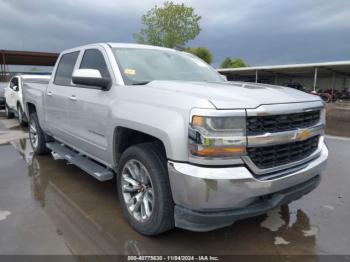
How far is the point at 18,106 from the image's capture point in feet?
35.9

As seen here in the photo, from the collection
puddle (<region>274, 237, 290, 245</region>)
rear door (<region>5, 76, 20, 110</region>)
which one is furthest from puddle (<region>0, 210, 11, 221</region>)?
rear door (<region>5, 76, 20, 110</region>)

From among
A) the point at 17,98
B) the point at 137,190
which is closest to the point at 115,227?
the point at 137,190

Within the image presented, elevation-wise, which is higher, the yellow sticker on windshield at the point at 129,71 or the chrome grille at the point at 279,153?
the yellow sticker on windshield at the point at 129,71

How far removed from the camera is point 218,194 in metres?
2.32

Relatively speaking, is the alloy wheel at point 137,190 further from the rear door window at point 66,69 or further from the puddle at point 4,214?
the rear door window at point 66,69

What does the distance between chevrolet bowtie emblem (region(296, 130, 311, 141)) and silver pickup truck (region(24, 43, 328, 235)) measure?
0.06 feet

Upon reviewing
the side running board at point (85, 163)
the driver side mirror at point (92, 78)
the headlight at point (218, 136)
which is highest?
the driver side mirror at point (92, 78)

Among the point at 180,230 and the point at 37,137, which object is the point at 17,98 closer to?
the point at 37,137

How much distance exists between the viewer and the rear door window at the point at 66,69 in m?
4.59

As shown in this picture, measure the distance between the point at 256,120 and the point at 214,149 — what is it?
1.38 feet

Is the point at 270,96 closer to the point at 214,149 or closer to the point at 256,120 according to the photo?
the point at 256,120

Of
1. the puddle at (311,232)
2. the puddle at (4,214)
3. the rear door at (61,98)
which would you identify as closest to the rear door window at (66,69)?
the rear door at (61,98)

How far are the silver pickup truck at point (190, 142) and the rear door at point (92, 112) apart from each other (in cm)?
1

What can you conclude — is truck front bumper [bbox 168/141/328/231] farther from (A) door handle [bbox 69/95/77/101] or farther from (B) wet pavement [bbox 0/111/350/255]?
(A) door handle [bbox 69/95/77/101]
